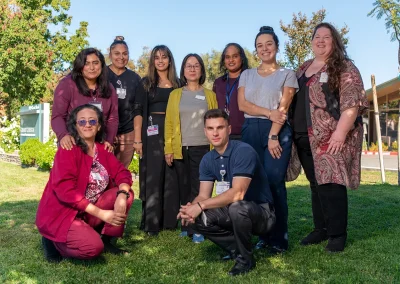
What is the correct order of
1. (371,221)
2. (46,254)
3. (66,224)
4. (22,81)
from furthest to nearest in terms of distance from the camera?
1. (22,81)
2. (371,221)
3. (46,254)
4. (66,224)

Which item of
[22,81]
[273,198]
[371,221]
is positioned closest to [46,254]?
[273,198]

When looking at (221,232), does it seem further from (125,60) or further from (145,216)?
(125,60)

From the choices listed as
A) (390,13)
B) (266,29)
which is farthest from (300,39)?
(266,29)

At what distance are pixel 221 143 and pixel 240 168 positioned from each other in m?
0.29

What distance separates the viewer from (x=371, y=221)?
599cm

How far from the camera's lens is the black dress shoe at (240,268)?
3.68 metres

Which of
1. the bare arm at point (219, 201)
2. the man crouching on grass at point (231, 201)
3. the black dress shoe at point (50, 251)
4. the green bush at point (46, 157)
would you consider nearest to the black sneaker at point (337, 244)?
the man crouching on grass at point (231, 201)

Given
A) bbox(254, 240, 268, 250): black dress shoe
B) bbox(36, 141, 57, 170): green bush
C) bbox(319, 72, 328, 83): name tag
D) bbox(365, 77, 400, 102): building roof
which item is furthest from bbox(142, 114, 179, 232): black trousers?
bbox(365, 77, 400, 102): building roof

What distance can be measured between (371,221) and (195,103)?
2.84 m

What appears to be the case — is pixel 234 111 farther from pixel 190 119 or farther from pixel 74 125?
pixel 74 125

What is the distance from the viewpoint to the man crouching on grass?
366cm

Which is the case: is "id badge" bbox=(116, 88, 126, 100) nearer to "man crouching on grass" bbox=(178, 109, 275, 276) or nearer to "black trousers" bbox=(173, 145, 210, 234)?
"black trousers" bbox=(173, 145, 210, 234)

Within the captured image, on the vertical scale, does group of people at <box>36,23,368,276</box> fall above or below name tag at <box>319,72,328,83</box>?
below

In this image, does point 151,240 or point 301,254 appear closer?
point 301,254
